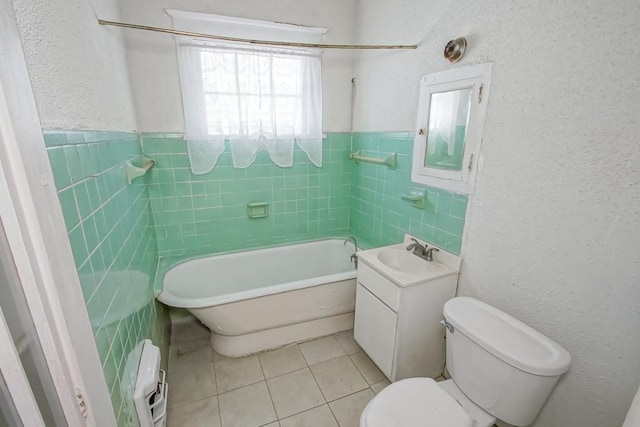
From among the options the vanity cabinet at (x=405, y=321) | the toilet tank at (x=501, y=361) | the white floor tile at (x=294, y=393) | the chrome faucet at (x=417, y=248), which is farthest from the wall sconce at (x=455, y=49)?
the white floor tile at (x=294, y=393)

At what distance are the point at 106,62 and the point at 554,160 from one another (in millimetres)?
2084

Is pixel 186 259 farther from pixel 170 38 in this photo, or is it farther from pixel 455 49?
pixel 455 49

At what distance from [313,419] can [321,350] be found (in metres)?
0.52

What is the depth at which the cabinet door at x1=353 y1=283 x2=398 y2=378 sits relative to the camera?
1615 millimetres

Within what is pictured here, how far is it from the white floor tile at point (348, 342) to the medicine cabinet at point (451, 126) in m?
1.30

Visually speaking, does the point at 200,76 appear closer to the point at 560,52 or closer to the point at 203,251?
the point at 203,251

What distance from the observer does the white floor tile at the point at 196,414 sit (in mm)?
1525

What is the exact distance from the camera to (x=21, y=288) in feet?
1.78

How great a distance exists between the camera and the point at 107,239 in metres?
1.01

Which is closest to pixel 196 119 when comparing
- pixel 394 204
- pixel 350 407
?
pixel 394 204

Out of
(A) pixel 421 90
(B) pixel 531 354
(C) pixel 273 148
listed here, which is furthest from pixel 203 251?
(B) pixel 531 354

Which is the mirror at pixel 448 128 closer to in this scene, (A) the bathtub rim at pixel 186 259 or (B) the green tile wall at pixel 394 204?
(B) the green tile wall at pixel 394 204

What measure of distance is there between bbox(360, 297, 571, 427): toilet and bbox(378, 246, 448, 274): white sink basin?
0.48 metres

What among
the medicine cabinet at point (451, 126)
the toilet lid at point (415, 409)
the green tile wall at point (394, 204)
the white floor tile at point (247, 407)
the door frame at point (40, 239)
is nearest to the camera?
the door frame at point (40, 239)
